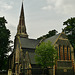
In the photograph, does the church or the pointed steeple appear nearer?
the church

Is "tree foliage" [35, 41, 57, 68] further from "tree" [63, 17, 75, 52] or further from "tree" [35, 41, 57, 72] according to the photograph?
"tree" [63, 17, 75, 52]

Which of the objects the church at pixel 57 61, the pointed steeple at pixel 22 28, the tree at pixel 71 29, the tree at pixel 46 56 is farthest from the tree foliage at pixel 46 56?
the pointed steeple at pixel 22 28

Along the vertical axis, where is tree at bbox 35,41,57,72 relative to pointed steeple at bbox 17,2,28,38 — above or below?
below

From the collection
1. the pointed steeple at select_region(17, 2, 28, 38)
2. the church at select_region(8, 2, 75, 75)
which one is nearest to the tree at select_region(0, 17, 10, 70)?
the church at select_region(8, 2, 75, 75)

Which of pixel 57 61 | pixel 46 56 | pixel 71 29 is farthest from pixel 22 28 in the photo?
pixel 46 56

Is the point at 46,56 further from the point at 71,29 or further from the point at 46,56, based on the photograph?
the point at 71,29

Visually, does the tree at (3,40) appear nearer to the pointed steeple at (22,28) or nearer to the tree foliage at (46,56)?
the pointed steeple at (22,28)

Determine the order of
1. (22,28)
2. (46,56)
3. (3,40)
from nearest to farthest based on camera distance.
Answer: (46,56)
(3,40)
(22,28)

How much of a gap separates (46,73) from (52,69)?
2.01 metres

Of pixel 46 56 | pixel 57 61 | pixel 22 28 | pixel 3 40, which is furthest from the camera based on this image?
pixel 22 28

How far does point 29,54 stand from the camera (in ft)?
106

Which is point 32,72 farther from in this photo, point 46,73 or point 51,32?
point 51,32

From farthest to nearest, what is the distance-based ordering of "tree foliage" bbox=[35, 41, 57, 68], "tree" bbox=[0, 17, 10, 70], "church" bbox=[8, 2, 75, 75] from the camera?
"tree" bbox=[0, 17, 10, 70] < "church" bbox=[8, 2, 75, 75] < "tree foliage" bbox=[35, 41, 57, 68]

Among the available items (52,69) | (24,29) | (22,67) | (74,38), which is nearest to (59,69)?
(52,69)
